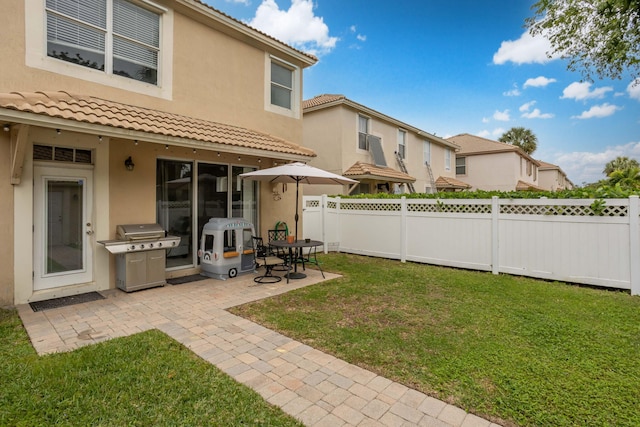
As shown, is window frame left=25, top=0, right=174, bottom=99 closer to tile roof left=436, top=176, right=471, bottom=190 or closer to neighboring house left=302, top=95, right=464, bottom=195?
neighboring house left=302, top=95, right=464, bottom=195

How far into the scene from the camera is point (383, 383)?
11.0 feet

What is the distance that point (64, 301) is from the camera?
5.92m

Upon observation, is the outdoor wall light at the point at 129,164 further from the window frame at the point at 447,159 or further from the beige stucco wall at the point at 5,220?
the window frame at the point at 447,159

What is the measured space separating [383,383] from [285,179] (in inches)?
257

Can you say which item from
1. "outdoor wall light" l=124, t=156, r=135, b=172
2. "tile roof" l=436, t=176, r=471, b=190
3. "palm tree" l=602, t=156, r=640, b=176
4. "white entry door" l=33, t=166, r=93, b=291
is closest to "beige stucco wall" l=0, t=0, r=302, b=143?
"outdoor wall light" l=124, t=156, r=135, b=172

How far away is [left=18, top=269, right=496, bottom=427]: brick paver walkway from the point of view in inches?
113

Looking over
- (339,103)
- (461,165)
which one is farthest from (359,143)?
(461,165)

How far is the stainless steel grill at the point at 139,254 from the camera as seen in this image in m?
6.46

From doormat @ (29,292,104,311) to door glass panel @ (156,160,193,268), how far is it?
5.69 ft

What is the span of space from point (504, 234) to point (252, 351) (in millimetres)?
7136

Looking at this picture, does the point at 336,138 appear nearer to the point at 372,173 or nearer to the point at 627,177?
the point at 372,173

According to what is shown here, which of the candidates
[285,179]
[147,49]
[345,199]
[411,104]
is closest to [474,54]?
[411,104]

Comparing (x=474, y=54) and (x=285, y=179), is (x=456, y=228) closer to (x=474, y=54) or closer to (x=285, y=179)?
(x=285, y=179)

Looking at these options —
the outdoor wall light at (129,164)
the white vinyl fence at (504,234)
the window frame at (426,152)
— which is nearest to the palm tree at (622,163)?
the window frame at (426,152)
